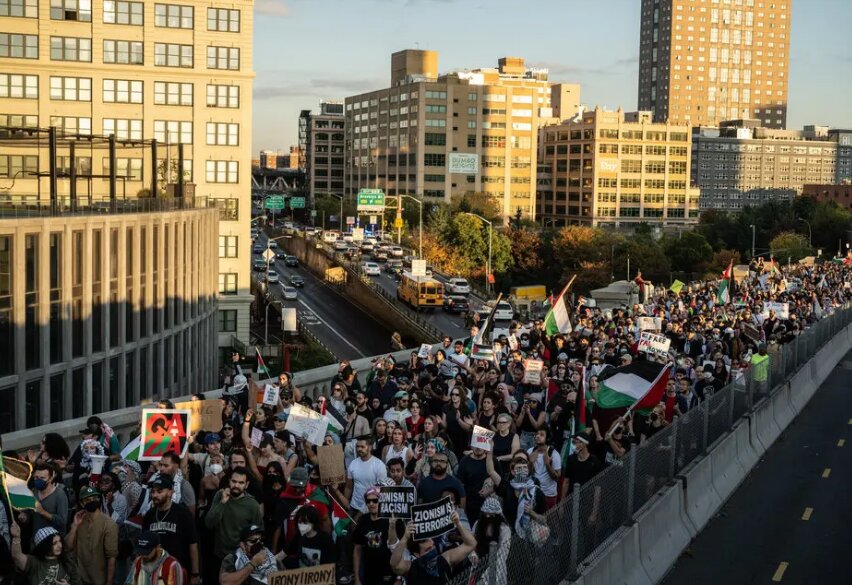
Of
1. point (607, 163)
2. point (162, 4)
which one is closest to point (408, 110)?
point (607, 163)

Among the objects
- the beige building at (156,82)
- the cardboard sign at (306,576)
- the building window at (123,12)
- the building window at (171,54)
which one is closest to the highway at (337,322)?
the beige building at (156,82)

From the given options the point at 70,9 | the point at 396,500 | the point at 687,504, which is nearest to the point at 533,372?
the point at 687,504

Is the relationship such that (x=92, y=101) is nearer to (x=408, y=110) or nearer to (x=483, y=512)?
(x=483, y=512)

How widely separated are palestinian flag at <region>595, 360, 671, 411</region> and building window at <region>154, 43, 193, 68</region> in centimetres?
6195

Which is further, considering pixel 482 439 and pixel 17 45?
pixel 17 45

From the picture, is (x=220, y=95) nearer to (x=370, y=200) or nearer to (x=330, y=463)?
(x=370, y=200)

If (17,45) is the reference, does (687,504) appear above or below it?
below

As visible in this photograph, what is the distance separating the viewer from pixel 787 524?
1684cm

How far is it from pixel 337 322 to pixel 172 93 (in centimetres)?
2577

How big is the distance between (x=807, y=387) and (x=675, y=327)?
3.57 m

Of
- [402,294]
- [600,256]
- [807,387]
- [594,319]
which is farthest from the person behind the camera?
[600,256]

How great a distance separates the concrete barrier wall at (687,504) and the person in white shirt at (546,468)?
2.79 feet

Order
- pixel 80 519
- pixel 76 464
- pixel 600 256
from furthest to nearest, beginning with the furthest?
pixel 600 256 < pixel 76 464 < pixel 80 519

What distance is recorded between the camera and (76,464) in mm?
13391
